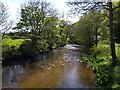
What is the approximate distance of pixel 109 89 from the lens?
41.7 ft

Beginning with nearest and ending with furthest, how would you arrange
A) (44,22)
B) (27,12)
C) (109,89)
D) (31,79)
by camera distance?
1. (109,89)
2. (31,79)
3. (27,12)
4. (44,22)

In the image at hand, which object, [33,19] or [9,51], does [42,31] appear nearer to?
[33,19]

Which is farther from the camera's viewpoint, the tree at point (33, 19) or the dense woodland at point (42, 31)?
the tree at point (33, 19)

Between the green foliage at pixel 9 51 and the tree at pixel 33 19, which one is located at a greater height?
the tree at pixel 33 19

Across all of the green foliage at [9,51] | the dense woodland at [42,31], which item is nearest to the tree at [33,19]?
the dense woodland at [42,31]

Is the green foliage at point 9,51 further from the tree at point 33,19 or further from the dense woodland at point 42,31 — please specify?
the tree at point 33,19

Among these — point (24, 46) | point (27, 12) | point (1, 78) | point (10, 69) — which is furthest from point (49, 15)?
point (1, 78)

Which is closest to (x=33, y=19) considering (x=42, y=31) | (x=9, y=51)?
(x=42, y=31)

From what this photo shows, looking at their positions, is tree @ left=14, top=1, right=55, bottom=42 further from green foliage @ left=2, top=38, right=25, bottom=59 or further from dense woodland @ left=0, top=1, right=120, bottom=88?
green foliage @ left=2, top=38, right=25, bottom=59

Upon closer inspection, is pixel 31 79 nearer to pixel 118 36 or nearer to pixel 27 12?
pixel 118 36

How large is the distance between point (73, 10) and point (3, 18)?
49.2 feet

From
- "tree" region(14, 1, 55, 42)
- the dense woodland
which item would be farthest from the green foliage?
"tree" region(14, 1, 55, 42)

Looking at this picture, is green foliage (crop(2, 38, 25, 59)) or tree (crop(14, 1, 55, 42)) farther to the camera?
tree (crop(14, 1, 55, 42))

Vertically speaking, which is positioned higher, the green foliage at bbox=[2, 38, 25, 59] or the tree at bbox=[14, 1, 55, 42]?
the tree at bbox=[14, 1, 55, 42]
